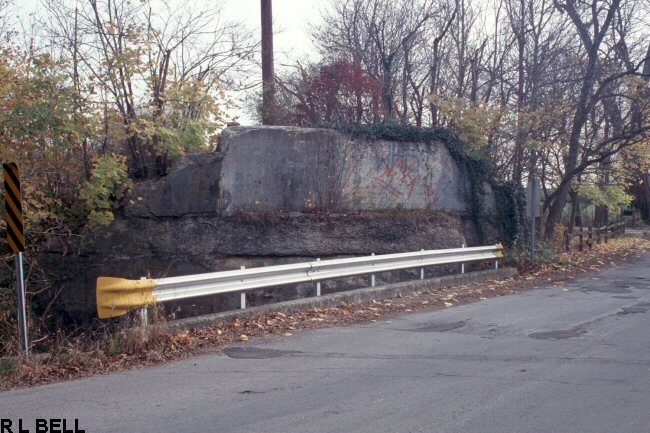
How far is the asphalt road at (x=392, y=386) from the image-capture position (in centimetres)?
662

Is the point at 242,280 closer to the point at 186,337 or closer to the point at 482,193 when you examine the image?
the point at 186,337

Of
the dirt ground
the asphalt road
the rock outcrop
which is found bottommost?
the asphalt road

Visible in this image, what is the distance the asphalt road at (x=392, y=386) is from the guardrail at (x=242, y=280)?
1.41m

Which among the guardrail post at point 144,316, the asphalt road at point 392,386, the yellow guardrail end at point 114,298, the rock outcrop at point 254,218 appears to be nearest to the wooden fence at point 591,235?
the rock outcrop at point 254,218

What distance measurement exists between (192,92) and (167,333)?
33.1ft

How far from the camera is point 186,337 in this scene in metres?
10.3

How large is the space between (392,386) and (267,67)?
17.0 metres

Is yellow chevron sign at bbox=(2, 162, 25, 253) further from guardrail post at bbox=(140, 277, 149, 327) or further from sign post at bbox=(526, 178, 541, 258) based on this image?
sign post at bbox=(526, 178, 541, 258)

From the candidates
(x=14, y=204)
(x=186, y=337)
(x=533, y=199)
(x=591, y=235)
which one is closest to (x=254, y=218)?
(x=533, y=199)

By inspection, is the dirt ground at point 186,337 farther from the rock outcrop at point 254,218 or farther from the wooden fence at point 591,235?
the wooden fence at point 591,235

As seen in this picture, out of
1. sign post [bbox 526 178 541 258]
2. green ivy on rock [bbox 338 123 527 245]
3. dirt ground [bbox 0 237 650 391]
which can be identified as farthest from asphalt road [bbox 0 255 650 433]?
green ivy on rock [bbox 338 123 527 245]

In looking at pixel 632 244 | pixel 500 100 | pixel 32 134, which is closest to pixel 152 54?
pixel 32 134

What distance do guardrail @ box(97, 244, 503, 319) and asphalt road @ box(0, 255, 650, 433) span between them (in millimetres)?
1406

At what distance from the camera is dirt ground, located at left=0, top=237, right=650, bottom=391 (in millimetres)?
8836
